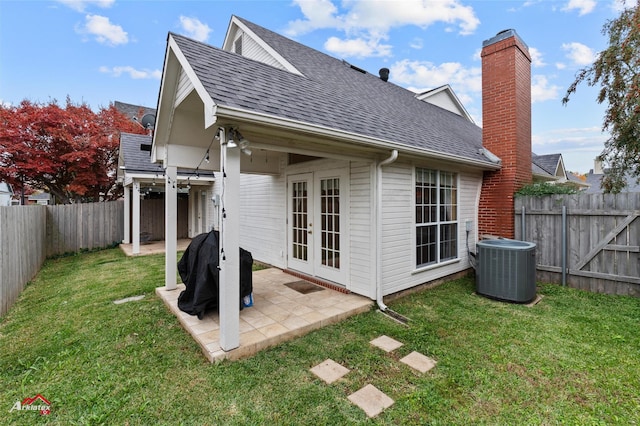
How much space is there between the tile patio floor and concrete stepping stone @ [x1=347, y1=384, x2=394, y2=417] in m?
1.21

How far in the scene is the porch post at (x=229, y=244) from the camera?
2.96 m

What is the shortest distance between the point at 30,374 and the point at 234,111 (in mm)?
3334

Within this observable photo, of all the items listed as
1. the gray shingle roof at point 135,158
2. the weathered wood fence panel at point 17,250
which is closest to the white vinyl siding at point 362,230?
the weathered wood fence panel at point 17,250

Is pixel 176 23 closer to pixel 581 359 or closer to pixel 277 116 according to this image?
pixel 277 116

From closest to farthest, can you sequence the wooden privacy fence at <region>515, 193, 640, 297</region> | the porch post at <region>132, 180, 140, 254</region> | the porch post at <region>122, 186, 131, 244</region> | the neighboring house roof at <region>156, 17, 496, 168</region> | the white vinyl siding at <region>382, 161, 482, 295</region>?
the neighboring house roof at <region>156, 17, 496, 168</region>, the white vinyl siding at <region>382, 161, 482, 295</region>, the wooden privacy fence at <region>515, 193, 640, 297</region>, the porch post at <region>132, 180, 140, 254</region>, the porch post at <region>122, 186, 131, 244</region>

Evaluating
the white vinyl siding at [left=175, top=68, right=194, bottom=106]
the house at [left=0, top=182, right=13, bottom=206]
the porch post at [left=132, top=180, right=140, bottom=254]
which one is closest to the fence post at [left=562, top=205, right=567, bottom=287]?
the white vinyl siding at [left=175, top=68, right=194, bottom=106]

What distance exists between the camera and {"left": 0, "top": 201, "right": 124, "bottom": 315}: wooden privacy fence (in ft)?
15.3

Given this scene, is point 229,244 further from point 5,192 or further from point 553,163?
point 5,192

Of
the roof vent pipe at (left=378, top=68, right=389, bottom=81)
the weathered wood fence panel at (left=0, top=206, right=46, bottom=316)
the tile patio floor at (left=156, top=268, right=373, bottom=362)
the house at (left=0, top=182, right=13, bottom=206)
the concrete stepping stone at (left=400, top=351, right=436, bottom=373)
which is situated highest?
the roof vent pipe at (left=378, top=68, right=389, bottom=81)

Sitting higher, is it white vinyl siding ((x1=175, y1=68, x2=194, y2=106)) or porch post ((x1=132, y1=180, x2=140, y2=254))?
white vinyl siding ((x1=175, y1=68, x2=194, y2=106))

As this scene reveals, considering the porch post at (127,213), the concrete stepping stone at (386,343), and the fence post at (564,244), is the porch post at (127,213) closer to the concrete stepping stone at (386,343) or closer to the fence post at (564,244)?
the concrete stepping stone at (386,343)

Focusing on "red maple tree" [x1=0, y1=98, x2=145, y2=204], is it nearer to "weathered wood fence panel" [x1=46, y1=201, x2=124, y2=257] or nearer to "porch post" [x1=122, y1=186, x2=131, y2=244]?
"weathered wood fence panel" [x1=46, y1=201, x2=124, y2=257]

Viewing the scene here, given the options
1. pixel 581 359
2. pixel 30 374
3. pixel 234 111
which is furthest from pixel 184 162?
pixel 581 359

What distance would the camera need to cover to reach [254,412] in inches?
90.4
